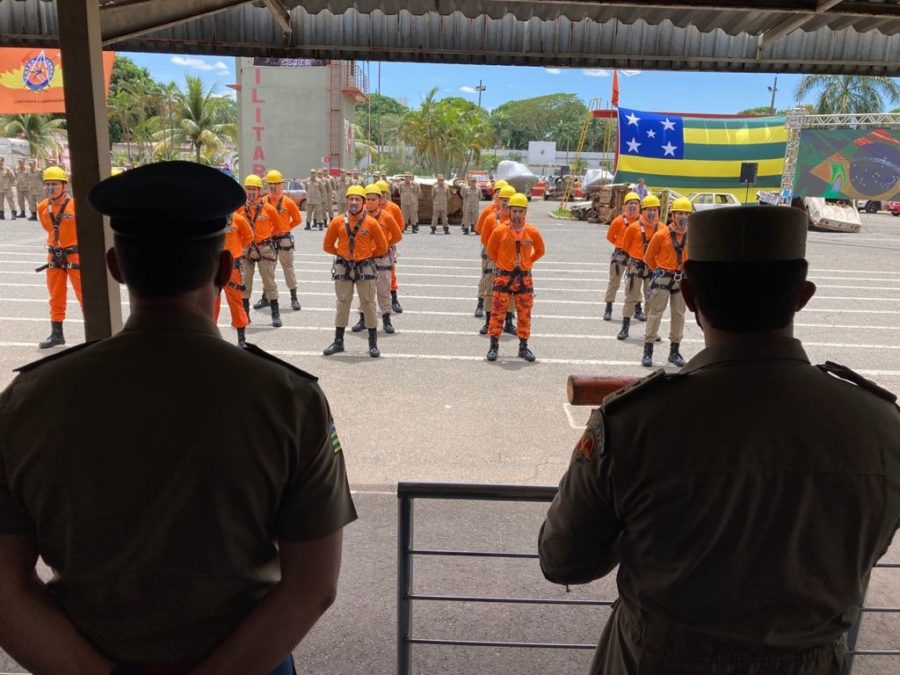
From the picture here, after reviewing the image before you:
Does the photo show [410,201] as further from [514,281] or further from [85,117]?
[85,117]

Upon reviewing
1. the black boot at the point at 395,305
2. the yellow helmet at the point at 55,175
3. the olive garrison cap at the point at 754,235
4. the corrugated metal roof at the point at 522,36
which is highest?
the corrugated metal roof at the point at 522,36

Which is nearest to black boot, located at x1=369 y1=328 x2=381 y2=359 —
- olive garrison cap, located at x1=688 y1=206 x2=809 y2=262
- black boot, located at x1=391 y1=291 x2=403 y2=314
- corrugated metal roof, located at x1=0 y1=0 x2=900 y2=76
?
black boot, located at x1=391 y1=291 x2=403 y2=314

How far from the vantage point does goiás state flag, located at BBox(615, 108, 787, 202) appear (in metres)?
21.7

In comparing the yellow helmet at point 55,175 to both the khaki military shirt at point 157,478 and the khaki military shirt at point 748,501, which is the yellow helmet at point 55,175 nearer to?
the khaki military shirt at point 157,478

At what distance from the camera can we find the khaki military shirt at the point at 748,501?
4.48 feet

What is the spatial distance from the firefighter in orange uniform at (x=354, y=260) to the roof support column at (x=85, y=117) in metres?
6.14

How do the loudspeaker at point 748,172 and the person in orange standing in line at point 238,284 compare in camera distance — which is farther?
the loudspeaker at point 748,172

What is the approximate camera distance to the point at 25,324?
10.1 meters

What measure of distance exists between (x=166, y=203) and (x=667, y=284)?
8.32m

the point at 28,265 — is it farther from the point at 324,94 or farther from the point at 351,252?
the point at 324,94

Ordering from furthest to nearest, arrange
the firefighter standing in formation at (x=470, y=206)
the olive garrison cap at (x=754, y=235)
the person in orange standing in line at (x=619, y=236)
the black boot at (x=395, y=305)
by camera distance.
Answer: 1. the firefighter standing in formation at (x=470, y=206)
2. the black boot at (x=395, y=305)
3. the person in orange standing in line at (x=619, y=236)
4. the olive garrison cap at (x=754, y=235)

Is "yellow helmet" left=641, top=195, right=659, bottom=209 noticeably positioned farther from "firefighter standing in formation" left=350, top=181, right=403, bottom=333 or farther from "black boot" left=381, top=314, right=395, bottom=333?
"black boot" left=381, top=314, right=395, bottom=333

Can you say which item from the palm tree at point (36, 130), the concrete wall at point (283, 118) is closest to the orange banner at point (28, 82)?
the concrete wall at point (283, 118)

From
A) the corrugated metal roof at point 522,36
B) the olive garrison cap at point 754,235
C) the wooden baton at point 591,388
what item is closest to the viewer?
the olive garrison cap at point 754,235
